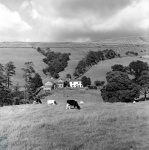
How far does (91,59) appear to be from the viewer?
14050cm

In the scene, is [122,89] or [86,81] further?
[86,81]

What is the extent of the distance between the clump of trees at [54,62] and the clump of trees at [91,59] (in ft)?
40.7

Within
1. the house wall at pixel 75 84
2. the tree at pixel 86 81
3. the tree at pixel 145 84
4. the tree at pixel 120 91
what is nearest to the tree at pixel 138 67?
the tree at pixel 86 81

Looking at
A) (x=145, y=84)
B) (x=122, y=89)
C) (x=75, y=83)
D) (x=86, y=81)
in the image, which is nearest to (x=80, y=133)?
(x=122, y=89)

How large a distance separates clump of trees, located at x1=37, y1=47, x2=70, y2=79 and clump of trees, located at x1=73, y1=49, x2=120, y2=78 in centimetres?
1241

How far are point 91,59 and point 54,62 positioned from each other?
23410mm

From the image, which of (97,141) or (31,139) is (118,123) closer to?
(97,141)

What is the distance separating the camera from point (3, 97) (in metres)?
64.4

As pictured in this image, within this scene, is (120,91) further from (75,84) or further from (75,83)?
(75,83)

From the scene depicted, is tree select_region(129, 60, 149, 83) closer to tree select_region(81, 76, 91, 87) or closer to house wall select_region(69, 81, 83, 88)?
tree select_region(81, 76, 91, 87)

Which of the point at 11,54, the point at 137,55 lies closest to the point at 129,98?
the point at 137,55

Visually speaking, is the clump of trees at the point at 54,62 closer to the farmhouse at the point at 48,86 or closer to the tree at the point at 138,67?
the farmhouse at the point at 48,86

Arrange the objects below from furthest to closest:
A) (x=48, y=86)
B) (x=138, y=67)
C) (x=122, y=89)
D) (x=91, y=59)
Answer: (x=91, y=59) → (x=138, y=67) → (x=48, y=86) → (x=122, y=89)

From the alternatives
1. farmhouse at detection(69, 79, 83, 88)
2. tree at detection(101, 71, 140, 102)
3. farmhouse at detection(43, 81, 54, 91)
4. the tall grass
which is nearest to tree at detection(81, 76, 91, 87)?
farmhouse at detection(69, 79, 83, 88)
